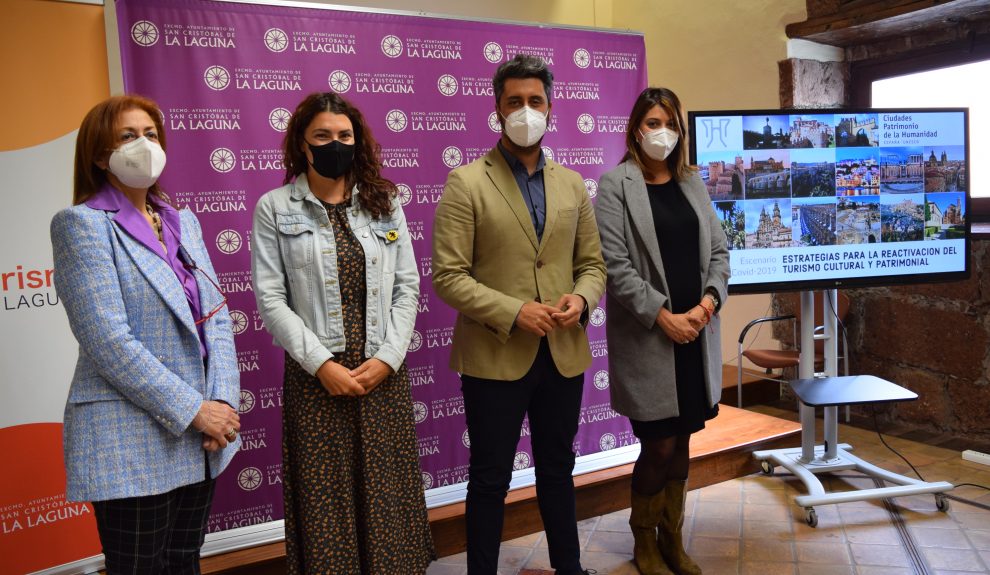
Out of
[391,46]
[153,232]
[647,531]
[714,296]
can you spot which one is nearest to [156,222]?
[153,232]

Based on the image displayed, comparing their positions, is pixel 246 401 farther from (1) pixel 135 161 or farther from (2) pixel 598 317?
(2) pixel 598 317

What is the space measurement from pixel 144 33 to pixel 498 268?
1.51 m

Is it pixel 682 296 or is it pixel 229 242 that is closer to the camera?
pixel 682 296

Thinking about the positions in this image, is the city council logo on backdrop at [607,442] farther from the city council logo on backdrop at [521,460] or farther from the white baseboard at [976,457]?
the white baseboard at [976,457]

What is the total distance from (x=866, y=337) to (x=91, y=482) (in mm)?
4385

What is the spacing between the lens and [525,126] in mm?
2252

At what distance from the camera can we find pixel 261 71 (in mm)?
2699

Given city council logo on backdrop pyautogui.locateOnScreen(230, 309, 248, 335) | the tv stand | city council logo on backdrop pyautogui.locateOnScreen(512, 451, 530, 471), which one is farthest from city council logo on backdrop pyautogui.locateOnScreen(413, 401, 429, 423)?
the tv stand

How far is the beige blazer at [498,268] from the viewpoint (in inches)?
87.0

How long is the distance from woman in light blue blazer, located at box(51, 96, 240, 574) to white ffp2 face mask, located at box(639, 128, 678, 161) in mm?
1510

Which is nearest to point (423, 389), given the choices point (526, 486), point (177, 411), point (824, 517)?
point (526, 486)

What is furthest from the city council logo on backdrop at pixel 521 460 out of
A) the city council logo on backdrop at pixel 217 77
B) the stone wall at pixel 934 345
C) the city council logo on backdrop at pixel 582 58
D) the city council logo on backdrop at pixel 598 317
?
the stone wall at pixel 934 345

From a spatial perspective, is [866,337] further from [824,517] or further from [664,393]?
[664,393]

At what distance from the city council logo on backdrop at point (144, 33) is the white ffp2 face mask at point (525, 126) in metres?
1.29
